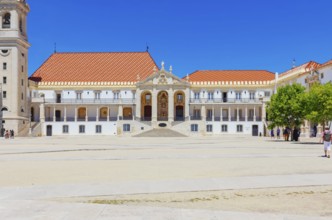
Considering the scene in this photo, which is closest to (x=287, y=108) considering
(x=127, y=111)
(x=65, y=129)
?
(x=127, y=111)

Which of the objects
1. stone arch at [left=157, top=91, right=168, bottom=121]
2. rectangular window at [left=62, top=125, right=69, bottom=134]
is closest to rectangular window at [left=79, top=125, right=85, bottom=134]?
rectangular window at [left=62, top=125, right=69, bottom=134]

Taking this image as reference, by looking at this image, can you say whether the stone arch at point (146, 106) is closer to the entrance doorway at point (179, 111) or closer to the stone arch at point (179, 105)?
the stone arch at point (179, 105)

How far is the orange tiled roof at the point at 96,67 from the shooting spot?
80.2m

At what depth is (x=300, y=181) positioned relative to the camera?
12266 millimetres

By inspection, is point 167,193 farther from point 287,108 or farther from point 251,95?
point 251,95

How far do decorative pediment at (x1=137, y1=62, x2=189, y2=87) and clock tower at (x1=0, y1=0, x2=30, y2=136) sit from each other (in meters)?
19.9

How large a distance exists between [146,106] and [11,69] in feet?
78.7

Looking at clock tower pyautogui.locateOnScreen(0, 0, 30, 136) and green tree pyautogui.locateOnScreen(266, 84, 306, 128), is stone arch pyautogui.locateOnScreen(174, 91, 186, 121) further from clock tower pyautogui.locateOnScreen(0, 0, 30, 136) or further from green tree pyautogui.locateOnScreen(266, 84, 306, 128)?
green tree pyautogui.locateOnScreen(266, 84, 306, 128)

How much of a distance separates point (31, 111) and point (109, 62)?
1661 cm

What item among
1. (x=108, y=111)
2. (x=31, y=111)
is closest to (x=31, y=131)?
(x=31, y=111)

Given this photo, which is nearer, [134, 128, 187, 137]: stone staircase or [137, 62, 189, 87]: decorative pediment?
[134, 128, 187, 137]: stone staircase

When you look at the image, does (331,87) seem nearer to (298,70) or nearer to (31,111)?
(298,70)

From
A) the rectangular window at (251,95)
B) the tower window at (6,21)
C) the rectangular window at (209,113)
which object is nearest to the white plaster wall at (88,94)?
the tower window at (6,21)

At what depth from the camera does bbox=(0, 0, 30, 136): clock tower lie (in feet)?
223
